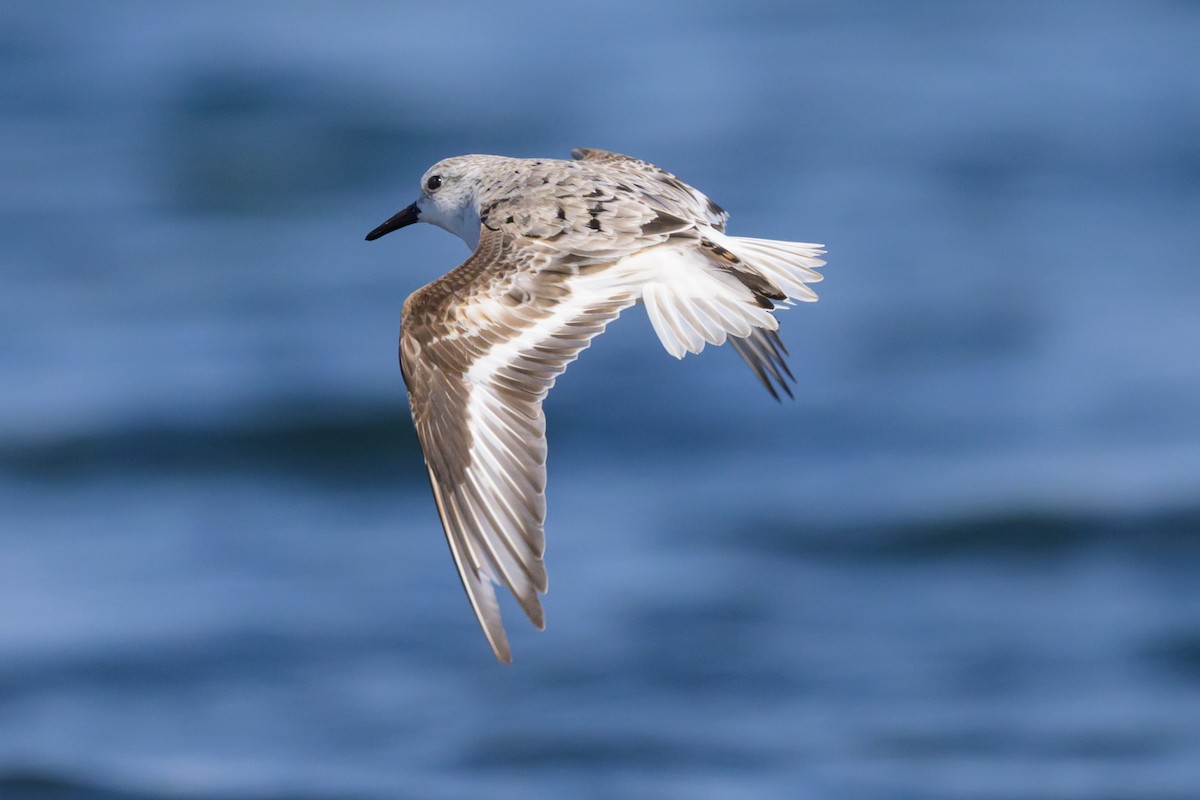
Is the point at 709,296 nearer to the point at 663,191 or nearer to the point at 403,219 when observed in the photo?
the point at 663,191

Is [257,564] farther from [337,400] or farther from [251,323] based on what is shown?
[251,323]

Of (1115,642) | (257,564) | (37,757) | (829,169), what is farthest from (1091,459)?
(37,757)

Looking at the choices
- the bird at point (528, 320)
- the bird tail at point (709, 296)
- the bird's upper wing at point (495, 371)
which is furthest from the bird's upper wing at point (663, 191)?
the bird's upper wing at point (495, 371)

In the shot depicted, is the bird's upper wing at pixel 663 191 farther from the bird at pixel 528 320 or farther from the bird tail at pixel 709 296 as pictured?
the bird tail at pixel 709 296

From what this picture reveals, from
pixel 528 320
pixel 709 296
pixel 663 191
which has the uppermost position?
pixel 663 191

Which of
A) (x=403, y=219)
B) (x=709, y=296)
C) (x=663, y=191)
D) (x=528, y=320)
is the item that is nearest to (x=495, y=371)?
(x=528, y=320)

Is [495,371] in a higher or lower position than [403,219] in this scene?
lower

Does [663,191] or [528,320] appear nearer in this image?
[528,320]
